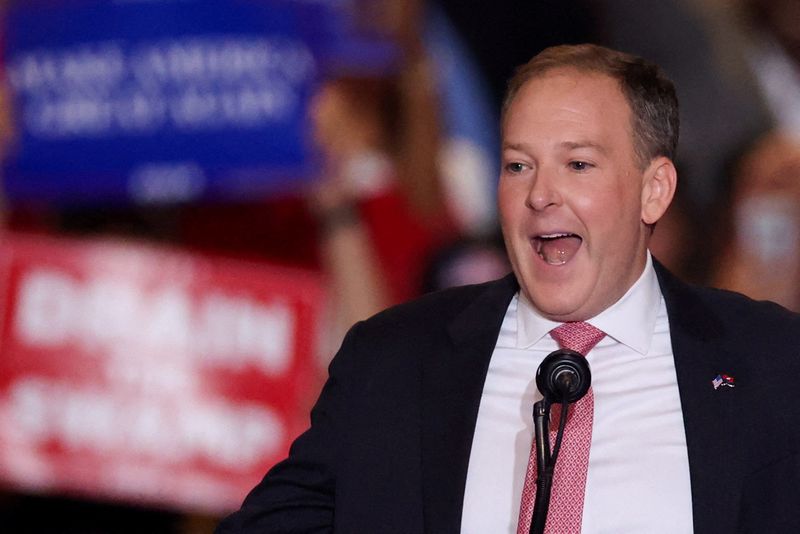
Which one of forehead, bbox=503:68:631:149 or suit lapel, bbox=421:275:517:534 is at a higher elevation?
forehead, bbox=503:68:631:149

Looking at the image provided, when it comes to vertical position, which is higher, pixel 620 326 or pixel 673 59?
pixel 673 59

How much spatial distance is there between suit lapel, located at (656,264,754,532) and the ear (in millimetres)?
184

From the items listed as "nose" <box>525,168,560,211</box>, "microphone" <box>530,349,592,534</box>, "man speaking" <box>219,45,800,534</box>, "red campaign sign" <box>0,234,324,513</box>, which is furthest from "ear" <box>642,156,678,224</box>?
"red campaign sign" <box>0,234,324,513</box>

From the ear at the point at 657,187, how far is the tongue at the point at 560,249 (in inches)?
6.0

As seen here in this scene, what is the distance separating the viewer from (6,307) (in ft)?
14.7

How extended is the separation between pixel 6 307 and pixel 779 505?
345 cm

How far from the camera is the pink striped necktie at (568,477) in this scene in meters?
1.72

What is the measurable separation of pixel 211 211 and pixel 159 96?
496 millimetres

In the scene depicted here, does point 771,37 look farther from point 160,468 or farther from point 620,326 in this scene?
point 160,468

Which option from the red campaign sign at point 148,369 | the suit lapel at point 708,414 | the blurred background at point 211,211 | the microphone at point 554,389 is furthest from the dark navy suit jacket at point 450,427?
the red campaign sign at point 148,369

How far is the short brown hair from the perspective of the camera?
6.48ft

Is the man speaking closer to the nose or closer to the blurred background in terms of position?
the nose

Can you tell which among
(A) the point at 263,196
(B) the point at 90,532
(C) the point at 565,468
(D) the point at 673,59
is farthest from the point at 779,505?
(B) the point at 90,532

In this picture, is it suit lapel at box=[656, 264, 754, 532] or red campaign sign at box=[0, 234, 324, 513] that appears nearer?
suit lapel at box=[656, 264, 754, 532]
